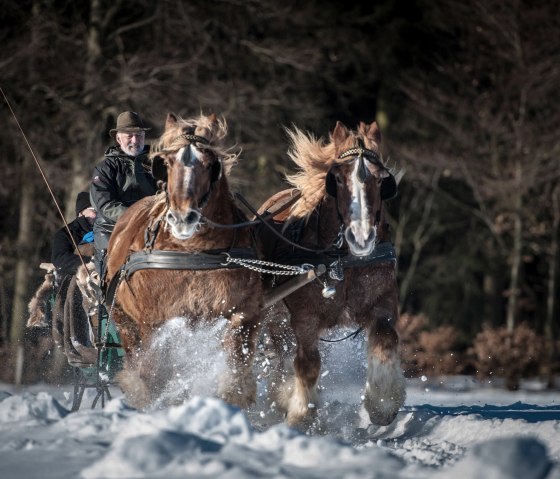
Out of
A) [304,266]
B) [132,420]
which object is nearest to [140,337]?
[304,266]

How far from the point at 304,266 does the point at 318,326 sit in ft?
1.82

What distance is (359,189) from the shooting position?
8.16 m

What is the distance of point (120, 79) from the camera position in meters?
17.9

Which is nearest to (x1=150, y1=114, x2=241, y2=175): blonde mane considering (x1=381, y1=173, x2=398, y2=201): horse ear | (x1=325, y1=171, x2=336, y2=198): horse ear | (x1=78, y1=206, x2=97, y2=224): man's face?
(x1=325, y1=171, x2=336, y2=198): horse ear

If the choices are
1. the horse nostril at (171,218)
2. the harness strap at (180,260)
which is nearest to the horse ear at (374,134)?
the harness strap at (180,260)

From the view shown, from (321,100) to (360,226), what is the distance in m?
14.0

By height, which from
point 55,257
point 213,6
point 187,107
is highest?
point 213,6

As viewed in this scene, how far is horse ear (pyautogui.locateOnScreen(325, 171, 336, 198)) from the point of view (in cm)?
848

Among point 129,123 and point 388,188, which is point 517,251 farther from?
point 129,123

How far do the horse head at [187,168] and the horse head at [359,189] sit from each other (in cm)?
106

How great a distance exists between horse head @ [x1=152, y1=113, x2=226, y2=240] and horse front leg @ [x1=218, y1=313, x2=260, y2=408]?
2.50ft

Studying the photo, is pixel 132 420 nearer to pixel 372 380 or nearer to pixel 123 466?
pixel 123 466

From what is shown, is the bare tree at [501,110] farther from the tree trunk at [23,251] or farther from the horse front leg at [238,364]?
the horse front leg at [238,364]

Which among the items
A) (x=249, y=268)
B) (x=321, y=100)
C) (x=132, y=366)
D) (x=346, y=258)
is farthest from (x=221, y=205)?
(x=321, y=100)
